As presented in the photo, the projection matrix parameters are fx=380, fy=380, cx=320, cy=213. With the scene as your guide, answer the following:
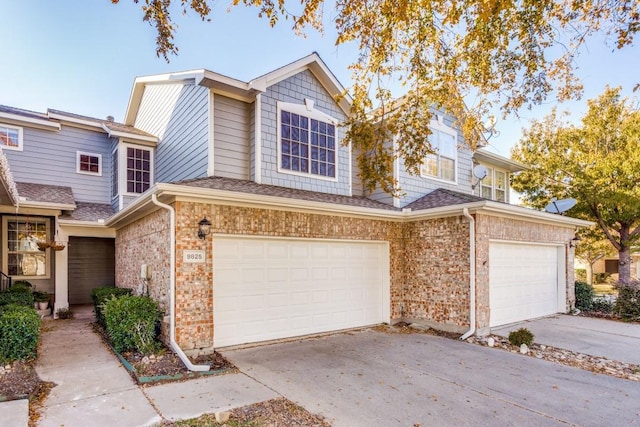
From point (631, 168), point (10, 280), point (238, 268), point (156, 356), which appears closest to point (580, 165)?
point (631, 168)

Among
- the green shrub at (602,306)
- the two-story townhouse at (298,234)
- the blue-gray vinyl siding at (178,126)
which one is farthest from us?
the green shrub at (602,306)

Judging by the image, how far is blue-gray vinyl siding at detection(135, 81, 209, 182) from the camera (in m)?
8.84

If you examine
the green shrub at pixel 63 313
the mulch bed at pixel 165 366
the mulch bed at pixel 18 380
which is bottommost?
the green shrub at pixel 63 313

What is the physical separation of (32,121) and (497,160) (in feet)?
51.5

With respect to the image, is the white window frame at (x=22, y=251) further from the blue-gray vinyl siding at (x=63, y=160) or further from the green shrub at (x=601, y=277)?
the green shrub at (x=601, y=277)

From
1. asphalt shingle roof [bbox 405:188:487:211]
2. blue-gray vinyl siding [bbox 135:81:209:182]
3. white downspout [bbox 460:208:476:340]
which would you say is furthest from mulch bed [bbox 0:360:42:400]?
asphalt shingle roof [bbox 405:188:487:211]

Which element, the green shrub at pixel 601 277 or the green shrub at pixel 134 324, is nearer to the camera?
the green shrub at pixel 134 324

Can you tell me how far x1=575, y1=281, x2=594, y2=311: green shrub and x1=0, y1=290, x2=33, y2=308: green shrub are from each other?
1501 cm

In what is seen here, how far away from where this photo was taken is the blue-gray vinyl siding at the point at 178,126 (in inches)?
348

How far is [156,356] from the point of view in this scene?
243 inches

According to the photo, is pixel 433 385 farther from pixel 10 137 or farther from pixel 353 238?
pixel 10 137

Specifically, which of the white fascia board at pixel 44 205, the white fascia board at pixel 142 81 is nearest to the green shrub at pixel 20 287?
the white fascia board at pixel 44 205

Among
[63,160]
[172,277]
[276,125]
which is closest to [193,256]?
[172,277]

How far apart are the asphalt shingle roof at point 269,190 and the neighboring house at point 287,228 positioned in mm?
56
